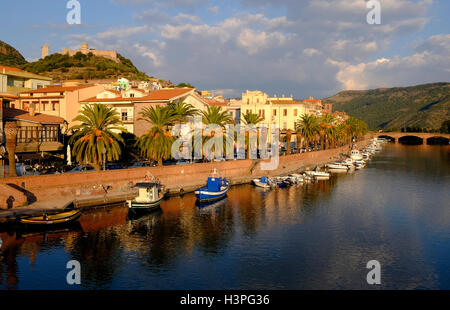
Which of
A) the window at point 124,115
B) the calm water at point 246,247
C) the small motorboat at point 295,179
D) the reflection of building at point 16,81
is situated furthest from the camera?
the reflection of building at point 16,81

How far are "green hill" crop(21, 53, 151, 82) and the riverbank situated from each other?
343ft

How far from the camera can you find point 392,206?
192ft

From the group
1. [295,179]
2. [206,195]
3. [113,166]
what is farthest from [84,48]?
[206,195]

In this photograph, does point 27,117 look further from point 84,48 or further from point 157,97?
point 84,48

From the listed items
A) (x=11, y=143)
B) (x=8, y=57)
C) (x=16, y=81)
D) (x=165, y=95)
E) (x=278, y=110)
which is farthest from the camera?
(x=8, y=57)

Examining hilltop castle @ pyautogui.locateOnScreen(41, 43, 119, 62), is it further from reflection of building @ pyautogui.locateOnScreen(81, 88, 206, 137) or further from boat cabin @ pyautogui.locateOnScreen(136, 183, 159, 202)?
boat cabin @ pyautogui.locateOnScreen(136, 183, 159, 202)

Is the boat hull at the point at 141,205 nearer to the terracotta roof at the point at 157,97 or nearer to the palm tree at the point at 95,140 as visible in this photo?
the palm tree at the point at 95,140

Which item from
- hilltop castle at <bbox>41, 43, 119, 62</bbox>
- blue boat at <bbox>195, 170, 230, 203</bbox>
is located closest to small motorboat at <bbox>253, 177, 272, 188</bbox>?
blue boat at <bbox>195, 170, 230, 203</bbox>

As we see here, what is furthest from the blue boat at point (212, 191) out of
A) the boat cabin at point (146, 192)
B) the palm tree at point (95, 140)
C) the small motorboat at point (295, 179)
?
the small motorboat at point (295, 179)

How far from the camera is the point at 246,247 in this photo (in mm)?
39312

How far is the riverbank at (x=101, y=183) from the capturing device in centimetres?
4597

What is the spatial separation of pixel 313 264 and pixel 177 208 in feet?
78.8

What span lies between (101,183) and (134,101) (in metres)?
26.7

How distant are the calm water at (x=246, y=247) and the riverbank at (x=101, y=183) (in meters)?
3.83
